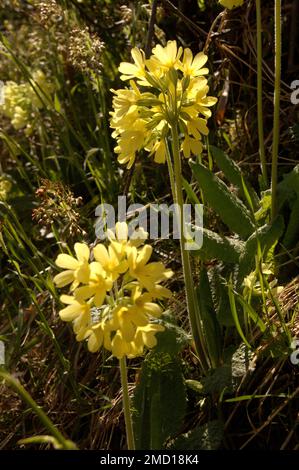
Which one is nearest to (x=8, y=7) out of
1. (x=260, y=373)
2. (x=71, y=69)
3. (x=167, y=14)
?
(x=71, y=69)

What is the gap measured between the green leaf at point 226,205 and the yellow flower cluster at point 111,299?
616mm

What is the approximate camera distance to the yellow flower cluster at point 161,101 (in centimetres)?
156

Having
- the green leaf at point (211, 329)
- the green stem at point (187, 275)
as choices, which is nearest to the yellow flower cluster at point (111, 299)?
the green stem at point (187, 275)

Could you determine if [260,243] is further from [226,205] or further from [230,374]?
[230,374]

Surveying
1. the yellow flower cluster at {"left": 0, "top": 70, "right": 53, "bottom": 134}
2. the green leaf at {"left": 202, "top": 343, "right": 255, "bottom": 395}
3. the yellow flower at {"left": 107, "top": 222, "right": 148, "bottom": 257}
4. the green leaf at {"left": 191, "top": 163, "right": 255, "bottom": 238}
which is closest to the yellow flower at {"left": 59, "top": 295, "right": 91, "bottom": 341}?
the yellow flower at {"left": 107, "top": 222, "right": 148, "bottom": 257}

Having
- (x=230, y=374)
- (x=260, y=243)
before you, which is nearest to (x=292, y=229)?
(x=260, y=243)

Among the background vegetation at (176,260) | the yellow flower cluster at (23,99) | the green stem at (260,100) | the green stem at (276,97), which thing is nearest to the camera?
the background vegetation at (176,260)

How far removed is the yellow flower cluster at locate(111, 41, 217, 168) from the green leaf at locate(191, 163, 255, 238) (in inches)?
11.3

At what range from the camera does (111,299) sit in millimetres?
1362

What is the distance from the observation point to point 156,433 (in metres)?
1.54

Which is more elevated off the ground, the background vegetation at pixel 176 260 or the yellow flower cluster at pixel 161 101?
the yellow flower cluster at pixel 161 101

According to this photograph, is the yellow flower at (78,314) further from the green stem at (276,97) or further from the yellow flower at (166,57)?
the green stem at (276,97)

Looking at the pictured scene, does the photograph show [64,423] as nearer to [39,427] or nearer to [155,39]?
[39,427]

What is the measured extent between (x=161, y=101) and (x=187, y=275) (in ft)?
1.24
